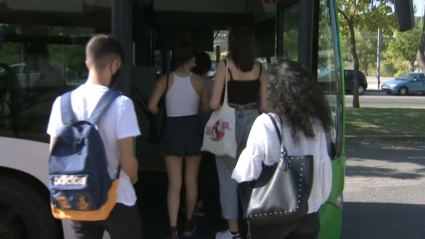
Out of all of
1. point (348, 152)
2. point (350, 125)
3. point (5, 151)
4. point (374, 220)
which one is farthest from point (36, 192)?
point (350, 125)

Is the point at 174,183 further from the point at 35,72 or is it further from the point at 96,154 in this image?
the point at 96,154

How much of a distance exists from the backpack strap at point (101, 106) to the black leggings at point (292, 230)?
1099 mm

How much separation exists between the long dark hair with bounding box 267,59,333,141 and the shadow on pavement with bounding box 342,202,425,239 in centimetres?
314

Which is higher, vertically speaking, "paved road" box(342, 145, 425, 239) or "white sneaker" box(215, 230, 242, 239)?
"white sneaker" box(215, 230, 242, 239)

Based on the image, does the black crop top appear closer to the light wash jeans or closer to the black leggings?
the light wash jeans

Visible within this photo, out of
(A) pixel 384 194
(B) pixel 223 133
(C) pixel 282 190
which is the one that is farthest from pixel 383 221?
(C) pixel 282 190

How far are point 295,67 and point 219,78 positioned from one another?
1.18 meters

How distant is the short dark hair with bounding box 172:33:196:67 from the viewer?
14.3 ft

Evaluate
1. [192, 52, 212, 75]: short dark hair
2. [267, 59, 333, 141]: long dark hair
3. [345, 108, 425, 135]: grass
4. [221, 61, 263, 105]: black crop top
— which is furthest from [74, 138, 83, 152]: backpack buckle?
[345, 108, 425, 135]: grass

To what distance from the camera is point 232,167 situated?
4.25 meters

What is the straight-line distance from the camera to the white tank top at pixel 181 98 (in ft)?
14.3

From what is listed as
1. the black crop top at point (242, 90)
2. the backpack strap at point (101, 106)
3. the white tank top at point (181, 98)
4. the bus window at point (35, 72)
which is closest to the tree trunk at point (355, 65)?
the black crop top at point (242, 90)

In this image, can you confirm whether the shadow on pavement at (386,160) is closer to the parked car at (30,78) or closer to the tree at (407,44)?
the parked car at (30,78)

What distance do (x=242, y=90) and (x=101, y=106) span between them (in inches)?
67.7
